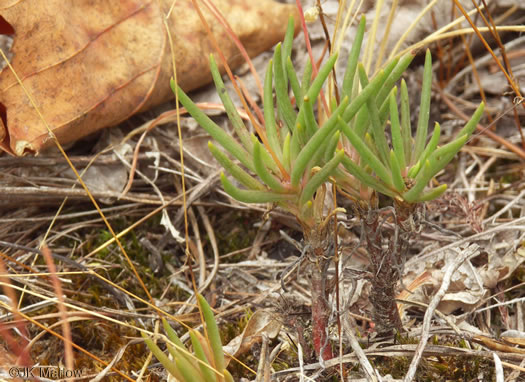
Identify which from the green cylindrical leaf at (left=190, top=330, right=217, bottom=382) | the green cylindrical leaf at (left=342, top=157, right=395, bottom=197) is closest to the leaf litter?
the green cylindrical leaf at (left=190, top=330, right=217, bottom=382)

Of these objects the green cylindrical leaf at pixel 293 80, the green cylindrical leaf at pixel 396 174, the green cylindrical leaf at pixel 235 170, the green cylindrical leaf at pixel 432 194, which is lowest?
the green cylindrical leaf at pixel 432 194

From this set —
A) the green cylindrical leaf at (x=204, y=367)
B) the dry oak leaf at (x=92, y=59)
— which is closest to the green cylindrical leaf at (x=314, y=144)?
the green cylindrical leaf at (x=204, y=367)

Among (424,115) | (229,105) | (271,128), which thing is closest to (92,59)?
(229,105)

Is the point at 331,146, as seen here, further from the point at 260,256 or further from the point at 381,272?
the point at 260,256

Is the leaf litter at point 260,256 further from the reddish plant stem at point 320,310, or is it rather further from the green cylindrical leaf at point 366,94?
the green cylindrical leaf at point 366,94

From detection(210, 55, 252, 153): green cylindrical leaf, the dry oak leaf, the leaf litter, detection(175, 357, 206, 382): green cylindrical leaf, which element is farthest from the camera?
the dry oak leaf

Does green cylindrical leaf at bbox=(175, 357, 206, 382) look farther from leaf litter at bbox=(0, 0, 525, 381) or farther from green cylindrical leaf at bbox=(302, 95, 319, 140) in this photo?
green cylindrical leaf at bbox=(302, 95, 319, 140)

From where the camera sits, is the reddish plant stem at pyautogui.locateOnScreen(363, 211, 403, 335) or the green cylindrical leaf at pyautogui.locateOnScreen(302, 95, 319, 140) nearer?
the green cylindrical leaf at pyautogui.locateOnScreen(302, 95, 319, 140)

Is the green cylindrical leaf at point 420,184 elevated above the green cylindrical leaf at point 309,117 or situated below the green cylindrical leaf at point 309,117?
below

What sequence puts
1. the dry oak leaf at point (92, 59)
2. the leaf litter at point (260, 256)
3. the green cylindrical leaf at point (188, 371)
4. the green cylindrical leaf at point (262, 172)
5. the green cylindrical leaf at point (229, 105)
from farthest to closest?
1. the dry oak leaf at point (92, 59)
2. the leaf litter at point (260, 256)
3. the green cylindrical leaf at point (229, 105)
4. the green cylindrical leaf at point (188, 371)
5. the green cylindrical leaf at point (262, 172)
